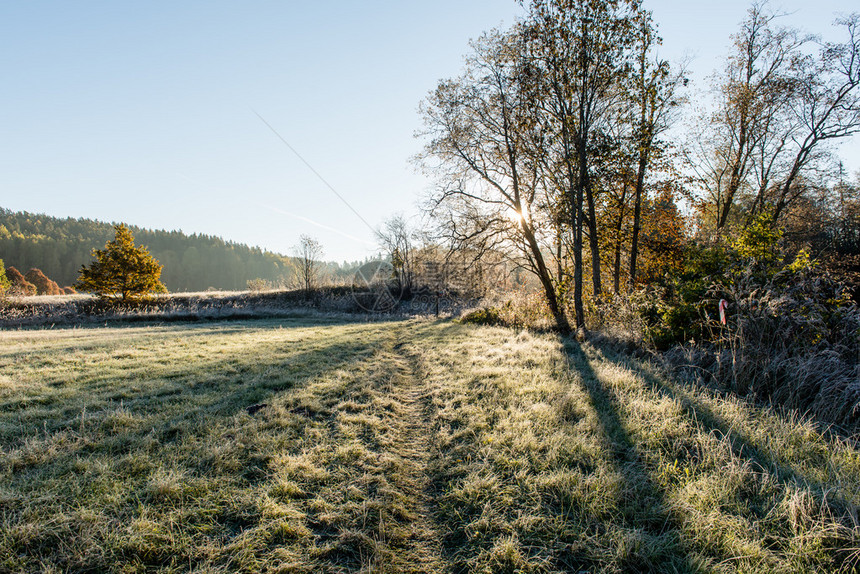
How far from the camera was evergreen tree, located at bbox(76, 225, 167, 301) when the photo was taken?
25.8 metres

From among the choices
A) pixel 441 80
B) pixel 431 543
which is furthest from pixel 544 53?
pixel 431 543

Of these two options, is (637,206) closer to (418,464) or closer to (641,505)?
(641,505)

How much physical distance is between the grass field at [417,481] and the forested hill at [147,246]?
226 ft

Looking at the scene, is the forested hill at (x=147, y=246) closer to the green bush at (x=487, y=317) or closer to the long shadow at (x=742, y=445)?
the green bush at (x=487, y=317)

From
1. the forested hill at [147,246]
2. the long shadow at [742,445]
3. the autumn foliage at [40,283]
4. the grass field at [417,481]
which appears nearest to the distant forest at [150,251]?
the forested hill at [147,246]

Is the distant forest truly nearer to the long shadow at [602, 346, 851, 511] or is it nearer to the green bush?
the green bush

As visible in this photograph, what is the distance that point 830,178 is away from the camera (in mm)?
16562

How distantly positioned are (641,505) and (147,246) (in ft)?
300

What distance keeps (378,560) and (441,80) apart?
15.7 meters

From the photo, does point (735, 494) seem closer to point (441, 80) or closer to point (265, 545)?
point (265, 545)

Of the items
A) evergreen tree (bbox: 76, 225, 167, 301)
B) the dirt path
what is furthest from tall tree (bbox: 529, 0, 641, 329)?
evergreen tree (bbox: 76, 225, 167, 301)

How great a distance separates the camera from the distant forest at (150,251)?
254 ft

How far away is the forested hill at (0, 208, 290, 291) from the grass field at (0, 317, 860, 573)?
68759 millimetres

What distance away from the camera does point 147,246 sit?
69.9 m
